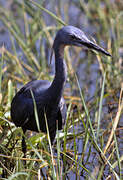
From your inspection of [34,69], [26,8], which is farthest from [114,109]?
[26,8]

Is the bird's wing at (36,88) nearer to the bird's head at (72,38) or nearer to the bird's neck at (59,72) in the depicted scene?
the bird's neck at (59,72)

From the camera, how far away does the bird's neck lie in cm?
271

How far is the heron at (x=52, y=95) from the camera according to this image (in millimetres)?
2658

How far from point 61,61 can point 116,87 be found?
5.07 feet

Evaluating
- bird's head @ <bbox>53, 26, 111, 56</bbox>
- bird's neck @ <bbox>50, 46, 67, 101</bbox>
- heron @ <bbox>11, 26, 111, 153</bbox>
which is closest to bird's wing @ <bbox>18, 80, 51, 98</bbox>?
heron @ <bbox>11, 26, 111, 153</bbox>

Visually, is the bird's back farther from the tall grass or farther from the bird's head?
the bird's head

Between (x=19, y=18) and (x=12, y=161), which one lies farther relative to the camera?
(x=19, y=18)

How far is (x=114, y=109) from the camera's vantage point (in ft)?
13.3

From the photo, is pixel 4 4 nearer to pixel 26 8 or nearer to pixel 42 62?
pixel 26 8

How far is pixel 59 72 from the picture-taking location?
2721 mm

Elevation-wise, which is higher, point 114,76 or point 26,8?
point 26,8

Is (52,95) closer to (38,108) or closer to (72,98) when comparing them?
(38,108)

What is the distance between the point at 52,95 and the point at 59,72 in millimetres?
199

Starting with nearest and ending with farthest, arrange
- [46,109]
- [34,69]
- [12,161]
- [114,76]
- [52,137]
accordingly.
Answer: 1. [12,161]
2. [46,109]
3. [52,137]
4. [114,76]
5. [34,69]
